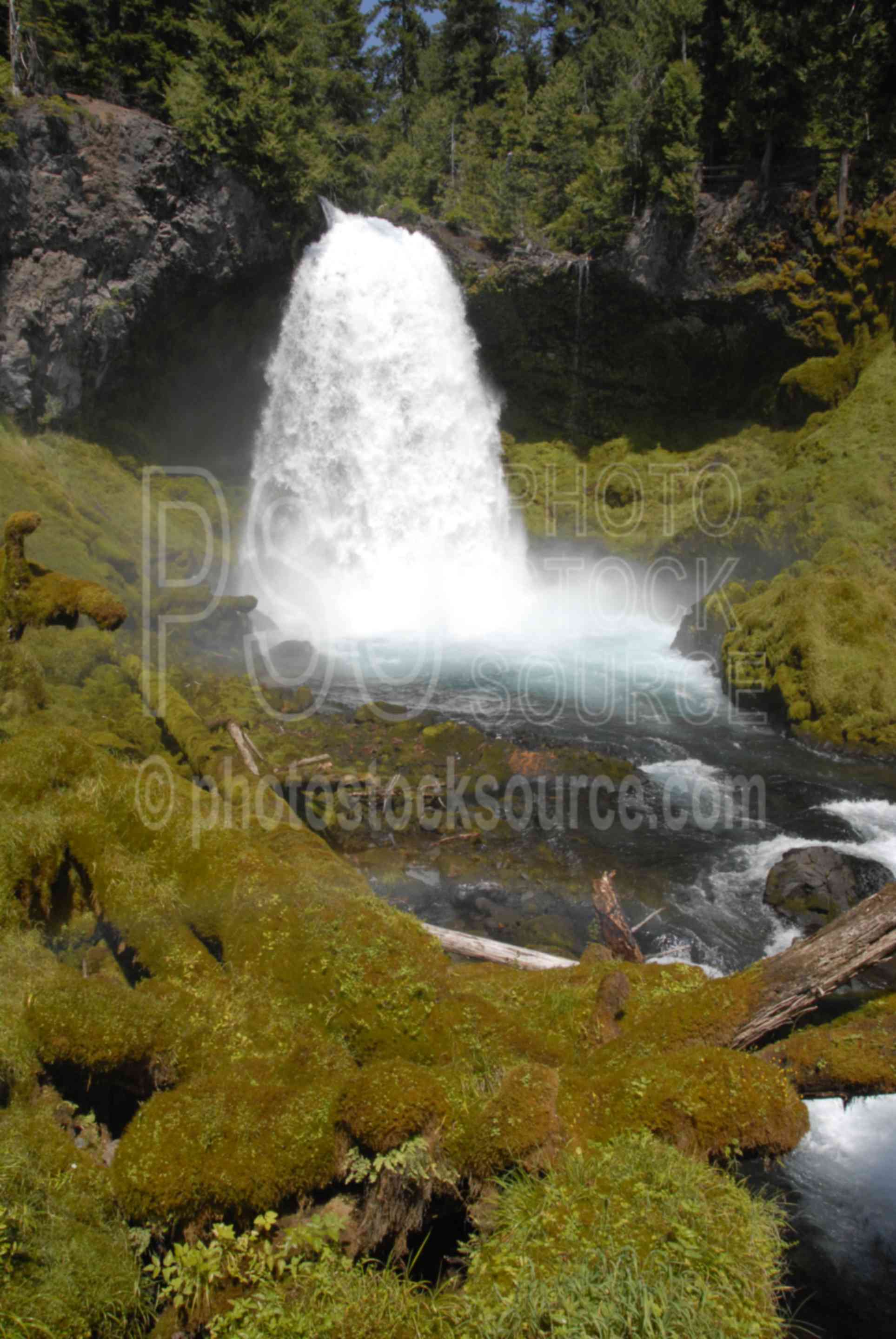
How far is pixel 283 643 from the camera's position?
19.6 meters

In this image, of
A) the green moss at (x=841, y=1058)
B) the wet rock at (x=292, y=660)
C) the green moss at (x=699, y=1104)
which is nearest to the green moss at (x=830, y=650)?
the wet rock at (x=292, y=660)

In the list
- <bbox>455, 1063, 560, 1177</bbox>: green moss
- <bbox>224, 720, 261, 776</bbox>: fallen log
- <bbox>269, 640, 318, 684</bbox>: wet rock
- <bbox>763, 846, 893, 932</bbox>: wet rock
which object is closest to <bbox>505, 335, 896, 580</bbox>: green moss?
<bbox>763, 846, 893, 932</bbox>: wet rock

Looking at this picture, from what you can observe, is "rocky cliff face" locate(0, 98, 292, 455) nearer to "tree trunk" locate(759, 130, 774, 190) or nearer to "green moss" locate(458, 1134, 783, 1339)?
"tree trunk" locate(759, 130, 774, 190)

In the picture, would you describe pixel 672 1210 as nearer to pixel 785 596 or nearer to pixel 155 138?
pixel 785 596

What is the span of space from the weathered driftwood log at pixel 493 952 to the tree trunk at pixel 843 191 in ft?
83.4

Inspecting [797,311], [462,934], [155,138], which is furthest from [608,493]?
[462,934]

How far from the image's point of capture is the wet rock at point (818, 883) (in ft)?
31.3

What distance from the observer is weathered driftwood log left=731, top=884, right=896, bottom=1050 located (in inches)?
192

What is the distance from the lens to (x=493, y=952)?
754 centimetres

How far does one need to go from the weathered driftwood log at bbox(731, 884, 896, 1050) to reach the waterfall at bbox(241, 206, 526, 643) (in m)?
20.1

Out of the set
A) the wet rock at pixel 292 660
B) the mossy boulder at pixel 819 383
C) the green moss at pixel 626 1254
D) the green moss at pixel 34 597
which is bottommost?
the green moss at pixel 626 1254

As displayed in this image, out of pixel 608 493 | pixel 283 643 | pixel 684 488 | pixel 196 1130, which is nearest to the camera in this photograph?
pixel 196 1130

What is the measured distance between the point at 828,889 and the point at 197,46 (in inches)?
1101

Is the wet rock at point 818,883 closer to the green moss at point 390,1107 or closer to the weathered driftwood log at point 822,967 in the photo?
the weathered driftwood log at point 822,967
